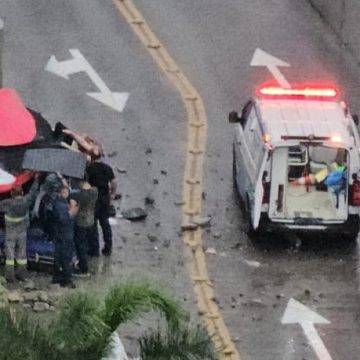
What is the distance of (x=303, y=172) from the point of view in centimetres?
1981

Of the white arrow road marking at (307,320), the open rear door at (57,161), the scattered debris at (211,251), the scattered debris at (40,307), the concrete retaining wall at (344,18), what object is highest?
the concrete retaining wall at (344,18)

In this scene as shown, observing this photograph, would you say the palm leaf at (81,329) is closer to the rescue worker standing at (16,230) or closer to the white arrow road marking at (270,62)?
the rescue worker standing at (16,230)

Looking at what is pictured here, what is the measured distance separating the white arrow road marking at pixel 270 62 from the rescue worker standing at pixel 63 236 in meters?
8.47

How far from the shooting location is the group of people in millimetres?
17922

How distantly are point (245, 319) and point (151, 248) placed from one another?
241 centimetres

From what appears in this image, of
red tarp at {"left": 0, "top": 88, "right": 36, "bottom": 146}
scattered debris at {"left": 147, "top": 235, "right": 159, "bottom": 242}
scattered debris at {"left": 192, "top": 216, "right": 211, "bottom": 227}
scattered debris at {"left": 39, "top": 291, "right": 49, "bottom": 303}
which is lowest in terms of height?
scattered debris at {"left": 39, "top": 291, "right": 49, "bottom": 303}

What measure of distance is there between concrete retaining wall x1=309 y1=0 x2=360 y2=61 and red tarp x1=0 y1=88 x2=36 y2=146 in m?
8.49

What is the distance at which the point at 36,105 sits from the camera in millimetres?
24203

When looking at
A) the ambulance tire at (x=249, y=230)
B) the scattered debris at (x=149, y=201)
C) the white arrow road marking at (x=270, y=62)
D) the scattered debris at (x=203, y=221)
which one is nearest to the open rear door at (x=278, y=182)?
the ambulance tire at (x=249, y=230)

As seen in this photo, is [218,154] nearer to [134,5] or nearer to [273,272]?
[273,272]

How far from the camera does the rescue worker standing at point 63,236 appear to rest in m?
17.9

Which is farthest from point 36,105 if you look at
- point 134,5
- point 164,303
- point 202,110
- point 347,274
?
point 164,303

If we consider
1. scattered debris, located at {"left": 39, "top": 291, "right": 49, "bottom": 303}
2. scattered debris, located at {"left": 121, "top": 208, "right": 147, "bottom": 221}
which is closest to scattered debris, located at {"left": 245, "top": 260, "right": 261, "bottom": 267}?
scattered debris, located at {"left": 121, "top": 208, "right": 147, "bottom": 221}

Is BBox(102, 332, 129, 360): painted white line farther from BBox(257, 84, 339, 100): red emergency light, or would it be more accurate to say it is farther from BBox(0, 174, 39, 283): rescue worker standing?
BBox(257, 84, 339, 100): red emergency light
